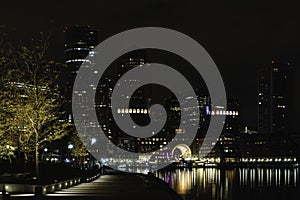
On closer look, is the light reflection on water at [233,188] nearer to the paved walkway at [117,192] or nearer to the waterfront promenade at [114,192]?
the waterfront promenade at [114,192]

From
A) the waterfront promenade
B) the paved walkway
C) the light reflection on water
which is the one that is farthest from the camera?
the light reflection on water

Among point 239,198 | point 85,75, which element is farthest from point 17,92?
point 85,75

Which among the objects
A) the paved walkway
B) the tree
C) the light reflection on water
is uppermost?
the tree

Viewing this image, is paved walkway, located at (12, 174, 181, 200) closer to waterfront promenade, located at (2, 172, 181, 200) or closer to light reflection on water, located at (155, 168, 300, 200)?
waterfront promenade, located at (2, 172, 181, 200)

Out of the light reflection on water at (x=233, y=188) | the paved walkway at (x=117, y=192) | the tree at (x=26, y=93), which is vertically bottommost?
the light reflection on water at (x=233, y=188)

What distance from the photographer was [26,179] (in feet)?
99.1

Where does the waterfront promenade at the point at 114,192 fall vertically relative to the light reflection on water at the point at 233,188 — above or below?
above

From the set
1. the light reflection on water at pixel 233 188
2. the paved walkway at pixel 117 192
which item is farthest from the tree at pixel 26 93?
the light reflection on water at pixel 233 188

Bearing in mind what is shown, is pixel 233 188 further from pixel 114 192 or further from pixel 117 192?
pixel 114 192

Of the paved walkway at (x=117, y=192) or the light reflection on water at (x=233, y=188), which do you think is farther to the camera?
the light reflection on water at (x=233, y=188)

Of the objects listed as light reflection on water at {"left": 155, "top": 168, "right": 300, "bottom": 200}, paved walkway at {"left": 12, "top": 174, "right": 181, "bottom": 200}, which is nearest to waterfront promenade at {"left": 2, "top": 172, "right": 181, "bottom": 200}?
paved walkway at {"left": 12, "top": 174, "right": 181, "bottom": 200}

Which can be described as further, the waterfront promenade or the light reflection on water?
the light reflection on water

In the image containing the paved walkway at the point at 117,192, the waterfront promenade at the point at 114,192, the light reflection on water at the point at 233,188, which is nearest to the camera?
the waterfront promenade at the point at 114,192

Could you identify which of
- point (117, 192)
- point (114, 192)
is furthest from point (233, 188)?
point (114, 192)
